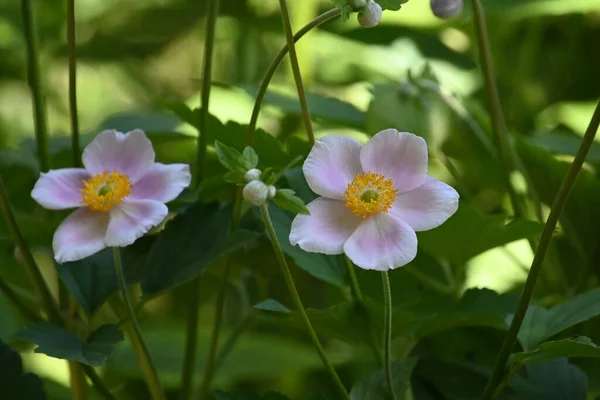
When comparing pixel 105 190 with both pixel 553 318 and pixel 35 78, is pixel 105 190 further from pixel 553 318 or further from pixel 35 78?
pixel 553 318

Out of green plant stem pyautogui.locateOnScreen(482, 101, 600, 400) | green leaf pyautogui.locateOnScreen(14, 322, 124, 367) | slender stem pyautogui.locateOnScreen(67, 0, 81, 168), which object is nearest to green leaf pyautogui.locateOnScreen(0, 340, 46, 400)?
green leaf pyautogui.locateOnScreen(14, 322, 124, 367)

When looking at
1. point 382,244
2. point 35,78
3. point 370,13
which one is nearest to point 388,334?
point 382,244

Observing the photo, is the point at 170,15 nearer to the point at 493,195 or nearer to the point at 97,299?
the point at 493,195

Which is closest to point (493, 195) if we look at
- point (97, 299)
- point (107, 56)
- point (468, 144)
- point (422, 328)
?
point (468, 144)

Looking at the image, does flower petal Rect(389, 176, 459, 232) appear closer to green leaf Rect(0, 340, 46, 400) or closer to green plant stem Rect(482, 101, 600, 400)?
green plant stem Rect(482, 101, 600, 400)

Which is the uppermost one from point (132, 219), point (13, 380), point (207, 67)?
point (207, 67)
